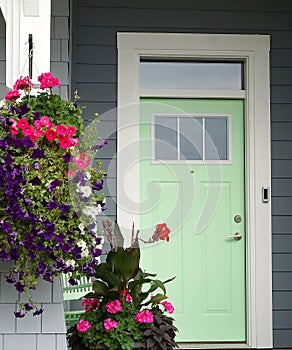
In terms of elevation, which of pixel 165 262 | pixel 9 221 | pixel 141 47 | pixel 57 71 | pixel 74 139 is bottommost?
pixel 165 262

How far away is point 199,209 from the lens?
5492 mm

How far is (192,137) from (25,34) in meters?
2.56

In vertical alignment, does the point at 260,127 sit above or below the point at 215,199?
above

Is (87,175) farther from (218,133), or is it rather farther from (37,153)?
(218,133)

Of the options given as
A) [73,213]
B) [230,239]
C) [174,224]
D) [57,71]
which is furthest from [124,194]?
[73,213]

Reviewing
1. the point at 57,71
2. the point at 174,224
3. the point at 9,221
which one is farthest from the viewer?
the point at 174,224

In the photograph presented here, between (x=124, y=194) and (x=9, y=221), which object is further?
(x=124, y=194)

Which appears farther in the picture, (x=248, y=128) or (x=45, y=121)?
(x=248, y=128)

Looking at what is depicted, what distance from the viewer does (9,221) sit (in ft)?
9.35

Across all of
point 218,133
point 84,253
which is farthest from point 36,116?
point 218,133

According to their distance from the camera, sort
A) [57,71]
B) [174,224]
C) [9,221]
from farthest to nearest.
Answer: [174,224] → [57,71] → [9,221]

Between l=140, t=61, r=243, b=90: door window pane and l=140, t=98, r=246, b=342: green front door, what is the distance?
0.39 feet

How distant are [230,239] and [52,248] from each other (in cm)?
278

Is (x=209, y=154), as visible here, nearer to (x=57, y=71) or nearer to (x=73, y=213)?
(x=57, y=71)
